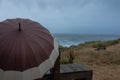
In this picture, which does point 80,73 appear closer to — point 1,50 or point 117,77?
point 1,50

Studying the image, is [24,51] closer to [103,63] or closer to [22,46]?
[22,46]

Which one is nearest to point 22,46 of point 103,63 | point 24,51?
point 24,51

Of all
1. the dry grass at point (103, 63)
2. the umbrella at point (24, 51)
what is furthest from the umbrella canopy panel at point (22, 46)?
the dry grass at point (103, 63)

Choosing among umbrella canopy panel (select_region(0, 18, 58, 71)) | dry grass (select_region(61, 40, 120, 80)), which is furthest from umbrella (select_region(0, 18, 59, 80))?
dry grass (select_region(61, 40, 120, 80))

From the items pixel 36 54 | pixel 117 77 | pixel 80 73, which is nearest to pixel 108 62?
pixel 117 77

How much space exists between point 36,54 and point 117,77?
4.83 meters

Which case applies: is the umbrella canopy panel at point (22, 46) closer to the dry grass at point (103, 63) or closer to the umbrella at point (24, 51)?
the umbrella at point (24, 51)

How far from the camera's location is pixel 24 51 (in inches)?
132

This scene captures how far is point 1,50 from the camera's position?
3.34 meters

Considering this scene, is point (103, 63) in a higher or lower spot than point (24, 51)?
lower

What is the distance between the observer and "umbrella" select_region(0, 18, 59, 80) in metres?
3.28

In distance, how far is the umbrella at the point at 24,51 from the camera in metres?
3.28

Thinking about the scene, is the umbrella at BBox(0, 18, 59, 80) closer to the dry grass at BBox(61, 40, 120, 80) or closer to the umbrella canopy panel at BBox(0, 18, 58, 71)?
the umbrella canopy panel at BBox(0, 18, 58, 71)

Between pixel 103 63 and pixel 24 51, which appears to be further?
pixel 103 63
